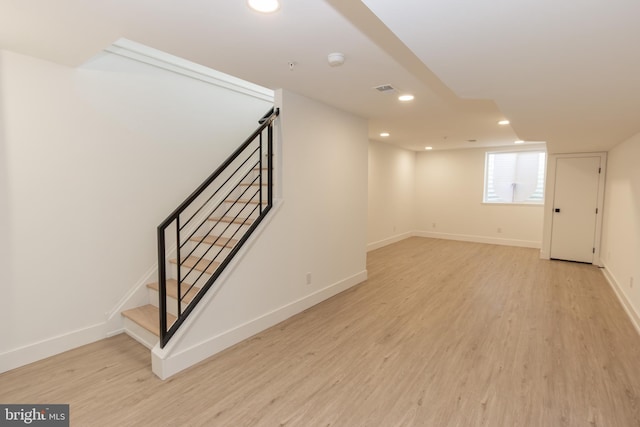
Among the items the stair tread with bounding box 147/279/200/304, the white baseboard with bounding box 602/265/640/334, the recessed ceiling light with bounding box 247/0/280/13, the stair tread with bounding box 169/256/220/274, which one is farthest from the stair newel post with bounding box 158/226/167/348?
the white baseboard with bounding box 602/265/640/334

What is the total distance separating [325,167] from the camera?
12.3 ft

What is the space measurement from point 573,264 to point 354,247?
429 cm

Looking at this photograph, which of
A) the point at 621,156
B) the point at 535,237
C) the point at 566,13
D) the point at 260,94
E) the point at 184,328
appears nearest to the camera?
the point at 566,13

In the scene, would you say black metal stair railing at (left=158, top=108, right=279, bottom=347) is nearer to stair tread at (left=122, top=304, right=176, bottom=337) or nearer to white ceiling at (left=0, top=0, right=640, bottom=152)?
stair tread at (left=122, top=304, right=176, bottom=337)

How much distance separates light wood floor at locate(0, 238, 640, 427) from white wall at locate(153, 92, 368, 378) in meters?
0.17

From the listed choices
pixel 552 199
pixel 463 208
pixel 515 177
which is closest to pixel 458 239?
pixel 463 208

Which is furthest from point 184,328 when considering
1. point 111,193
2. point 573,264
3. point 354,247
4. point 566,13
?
point 573,264

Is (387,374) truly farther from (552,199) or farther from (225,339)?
(552,199)

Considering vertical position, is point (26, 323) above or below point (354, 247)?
below

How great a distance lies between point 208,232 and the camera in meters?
3.36

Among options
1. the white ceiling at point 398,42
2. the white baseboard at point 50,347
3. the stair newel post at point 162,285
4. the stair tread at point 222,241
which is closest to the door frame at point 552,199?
the white ceiling at point 398,42

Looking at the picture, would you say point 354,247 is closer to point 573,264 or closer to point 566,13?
point 566,13

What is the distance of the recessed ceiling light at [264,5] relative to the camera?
163cm

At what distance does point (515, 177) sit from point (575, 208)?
67.9 inches
